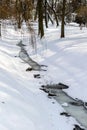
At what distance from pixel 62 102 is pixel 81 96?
973mm

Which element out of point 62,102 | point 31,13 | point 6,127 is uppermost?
point 31,13

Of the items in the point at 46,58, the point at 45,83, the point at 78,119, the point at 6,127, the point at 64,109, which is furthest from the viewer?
the point at 46,58

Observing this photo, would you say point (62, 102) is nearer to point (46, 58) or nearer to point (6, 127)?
point (6, 127)

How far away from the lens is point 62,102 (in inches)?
474

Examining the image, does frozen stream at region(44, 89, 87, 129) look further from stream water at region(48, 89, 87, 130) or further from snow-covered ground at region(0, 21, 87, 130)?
snow-covered ground at region(0, 21, 87, 130)

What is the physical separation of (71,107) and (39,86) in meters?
2.93

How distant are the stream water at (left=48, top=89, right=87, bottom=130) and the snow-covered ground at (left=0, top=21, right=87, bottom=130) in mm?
253

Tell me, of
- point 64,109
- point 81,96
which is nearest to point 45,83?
point 81,96

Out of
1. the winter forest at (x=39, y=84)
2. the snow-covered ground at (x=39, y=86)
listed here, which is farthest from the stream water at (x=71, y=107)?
the snow-covered ground at (x=39, y=86)

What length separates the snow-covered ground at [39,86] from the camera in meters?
8.70

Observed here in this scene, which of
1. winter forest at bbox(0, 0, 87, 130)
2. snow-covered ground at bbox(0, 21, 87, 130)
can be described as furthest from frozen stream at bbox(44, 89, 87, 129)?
snow-covered ground at bbox(0, 21, 87, 130)

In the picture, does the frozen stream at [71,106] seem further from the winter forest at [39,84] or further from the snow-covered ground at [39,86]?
the snow-covered ground at [39,86]

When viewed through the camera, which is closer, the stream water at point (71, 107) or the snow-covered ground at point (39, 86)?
the snow-covered ground at point (39, 86)

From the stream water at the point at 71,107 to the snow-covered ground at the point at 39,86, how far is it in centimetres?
25
